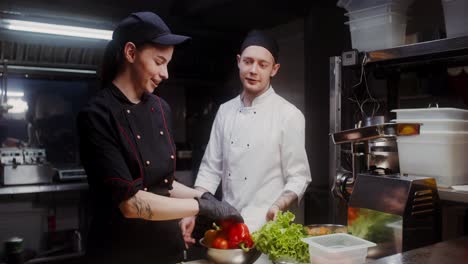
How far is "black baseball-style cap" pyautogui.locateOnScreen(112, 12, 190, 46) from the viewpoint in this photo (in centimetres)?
197

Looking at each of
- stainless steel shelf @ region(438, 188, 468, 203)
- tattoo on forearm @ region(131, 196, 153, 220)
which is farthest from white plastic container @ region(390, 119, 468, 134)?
tattoo on forearm @ region(131, 196, 153, 220)

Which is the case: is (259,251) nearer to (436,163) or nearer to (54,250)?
(436,163)

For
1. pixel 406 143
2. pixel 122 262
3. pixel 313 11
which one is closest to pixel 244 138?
pixel 406 143

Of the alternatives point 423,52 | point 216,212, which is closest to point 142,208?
point 216,212

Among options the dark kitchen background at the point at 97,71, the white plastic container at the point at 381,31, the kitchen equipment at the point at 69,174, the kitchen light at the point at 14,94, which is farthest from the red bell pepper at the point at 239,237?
the kitchen light at the point at 14,94

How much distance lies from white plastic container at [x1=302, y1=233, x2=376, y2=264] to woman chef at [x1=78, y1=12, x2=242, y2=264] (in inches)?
16.1

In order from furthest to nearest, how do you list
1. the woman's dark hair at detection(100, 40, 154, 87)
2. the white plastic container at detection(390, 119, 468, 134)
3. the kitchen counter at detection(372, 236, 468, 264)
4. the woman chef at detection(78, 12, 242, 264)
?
1. the white plastic container at detection(390, 119, 468, 134)
2. the woman's dark hair at detection(100, 40, 154, 87)
3. the woman chef at detection(78, 12, 242, 264)
4. the kitchen counter at detection(372, 236, 468, 264)

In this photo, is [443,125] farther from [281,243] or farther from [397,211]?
[281,243]

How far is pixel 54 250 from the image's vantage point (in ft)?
15.9

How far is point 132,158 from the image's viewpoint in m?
1.99

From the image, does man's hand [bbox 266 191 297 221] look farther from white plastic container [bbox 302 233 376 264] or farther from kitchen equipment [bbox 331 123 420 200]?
white plastic container [bbox 302 233 376 264]

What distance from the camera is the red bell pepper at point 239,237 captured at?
73.0 inches

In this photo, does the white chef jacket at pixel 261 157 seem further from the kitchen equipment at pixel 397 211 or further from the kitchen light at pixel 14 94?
Result: the kitchen light at pixel 14 94

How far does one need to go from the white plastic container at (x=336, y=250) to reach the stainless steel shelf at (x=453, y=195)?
2.23 feet
